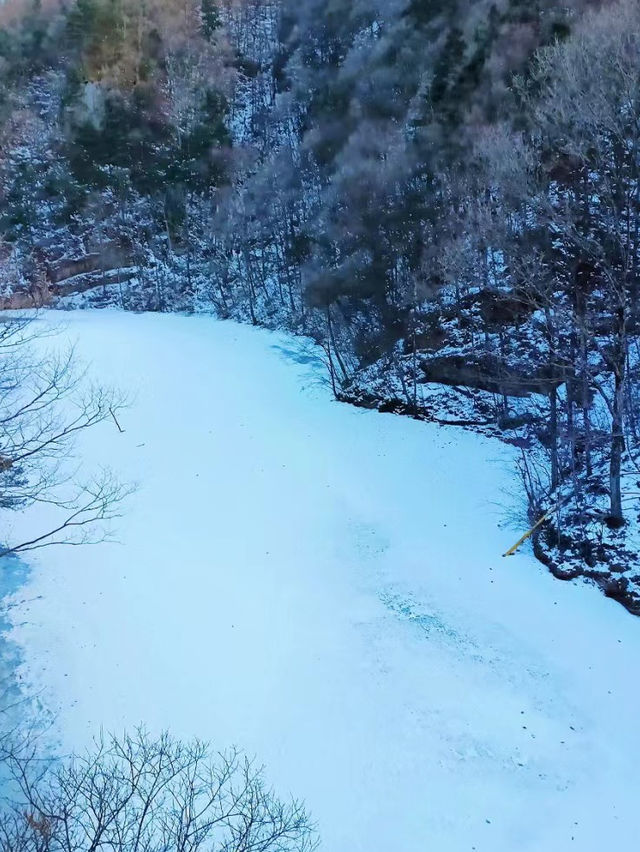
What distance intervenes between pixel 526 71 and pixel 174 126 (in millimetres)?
25447

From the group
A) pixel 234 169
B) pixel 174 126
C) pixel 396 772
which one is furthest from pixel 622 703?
pixel 174 126

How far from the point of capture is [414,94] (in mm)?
30234

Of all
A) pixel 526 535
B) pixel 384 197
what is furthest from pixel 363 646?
pixel 384 197

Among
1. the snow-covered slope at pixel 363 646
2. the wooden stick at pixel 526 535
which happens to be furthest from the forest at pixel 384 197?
the snow-covered slope at pixel 363 646

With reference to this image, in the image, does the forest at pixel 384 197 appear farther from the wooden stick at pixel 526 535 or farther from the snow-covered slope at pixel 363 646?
the snow-covered slope at pixel 363 646

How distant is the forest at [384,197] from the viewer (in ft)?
35.7

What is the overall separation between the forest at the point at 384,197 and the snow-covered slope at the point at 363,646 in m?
1.62

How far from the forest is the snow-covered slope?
5.31 ft

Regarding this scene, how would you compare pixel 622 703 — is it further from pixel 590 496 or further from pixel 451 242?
pixel 451 242

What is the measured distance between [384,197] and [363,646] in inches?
665

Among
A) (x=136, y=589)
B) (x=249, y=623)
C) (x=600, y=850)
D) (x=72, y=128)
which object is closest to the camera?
(x=600, y=850)

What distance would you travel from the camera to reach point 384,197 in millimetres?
21219

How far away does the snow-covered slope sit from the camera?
7141 millimetres

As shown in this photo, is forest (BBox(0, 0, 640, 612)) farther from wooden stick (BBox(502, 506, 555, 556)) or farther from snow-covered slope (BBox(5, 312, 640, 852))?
snow-covered slope (BBox(5, 312, 640, 852))
